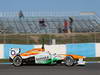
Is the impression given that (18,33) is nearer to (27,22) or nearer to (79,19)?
(27,22)

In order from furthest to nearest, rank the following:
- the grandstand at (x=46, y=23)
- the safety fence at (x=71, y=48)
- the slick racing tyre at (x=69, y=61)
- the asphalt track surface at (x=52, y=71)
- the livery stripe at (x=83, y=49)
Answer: the grandstand at (x=46, y=23) → the livery stripe at (x=83, y=49) → the safety fence at (x=71, y=48) → the slick racing tyre at (x=69, y=61) → the asphalt track surface at (x=52, y=71)

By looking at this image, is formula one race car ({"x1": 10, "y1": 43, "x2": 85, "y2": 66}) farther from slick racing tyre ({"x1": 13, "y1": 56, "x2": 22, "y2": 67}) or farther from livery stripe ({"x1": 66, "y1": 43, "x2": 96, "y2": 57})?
livery stripe ({"x1": 66, "y1": 43, "x2": 96, "y2": 57})

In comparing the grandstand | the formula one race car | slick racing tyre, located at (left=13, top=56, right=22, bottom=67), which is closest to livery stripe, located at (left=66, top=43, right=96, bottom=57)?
the formula one race car

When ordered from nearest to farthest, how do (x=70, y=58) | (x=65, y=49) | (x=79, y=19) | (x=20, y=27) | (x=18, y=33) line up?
(x=70, y=58) < (x=65, y=49) < (x=18, y=33) < (x=20, y=27) < (x=79, y=19)

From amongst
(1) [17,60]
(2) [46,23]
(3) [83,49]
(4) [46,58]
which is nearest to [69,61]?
(4) [46,58]

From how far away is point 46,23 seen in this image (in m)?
34.9

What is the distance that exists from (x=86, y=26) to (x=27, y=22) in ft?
25.2

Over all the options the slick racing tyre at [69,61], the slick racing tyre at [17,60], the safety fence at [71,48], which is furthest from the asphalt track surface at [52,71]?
the safety fence at [71,48]

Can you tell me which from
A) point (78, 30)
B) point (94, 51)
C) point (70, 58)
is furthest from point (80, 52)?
point (78, 30)

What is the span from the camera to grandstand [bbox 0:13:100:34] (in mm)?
31625

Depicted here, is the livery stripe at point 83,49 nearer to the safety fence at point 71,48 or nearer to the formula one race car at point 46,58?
the safety fence at point 71,48

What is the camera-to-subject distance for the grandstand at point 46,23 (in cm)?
3162

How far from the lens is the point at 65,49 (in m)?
19.5

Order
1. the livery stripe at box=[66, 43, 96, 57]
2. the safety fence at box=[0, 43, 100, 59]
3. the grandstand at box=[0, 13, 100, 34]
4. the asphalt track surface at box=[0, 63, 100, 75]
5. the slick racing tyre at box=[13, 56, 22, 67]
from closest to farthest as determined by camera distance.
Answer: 1. the asphalt track surface at box=[0, 63, 100, 75]
2. the slick racing tyre at box=[13, 56, 22, 67]
3. the safety fence at box=[0, 43, 100, 59]
4. the livery stripe at box=[66, 43, 96, 57]
5. the grandstand at box=[0, 13, 100, 34]
